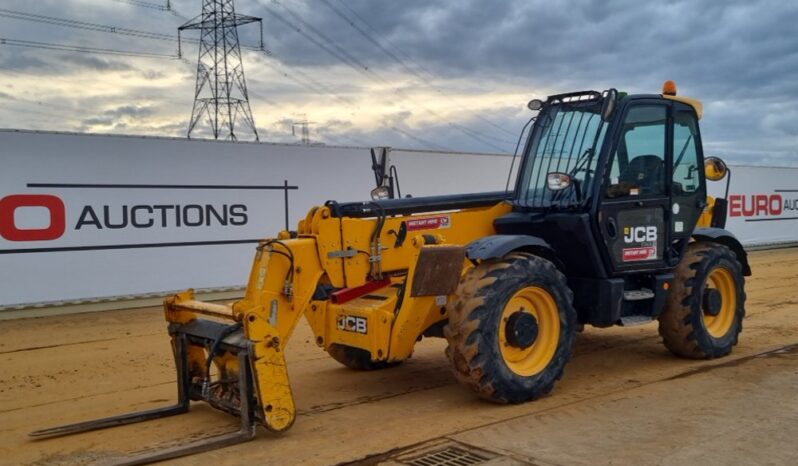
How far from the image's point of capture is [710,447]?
5172 millimetres

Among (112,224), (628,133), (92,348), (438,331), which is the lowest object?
(92,348)

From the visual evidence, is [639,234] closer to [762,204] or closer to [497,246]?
[497,246]

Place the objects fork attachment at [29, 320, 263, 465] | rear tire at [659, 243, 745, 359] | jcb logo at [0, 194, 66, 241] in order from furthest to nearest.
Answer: jcb logo at [0, 194, 66, 241], rear tire at [659, 243, 745, 359], fork attachment at [29, 320, 263, 465]

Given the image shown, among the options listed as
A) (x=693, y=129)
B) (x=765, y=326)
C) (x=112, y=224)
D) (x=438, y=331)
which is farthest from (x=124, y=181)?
(x=765, y=326)

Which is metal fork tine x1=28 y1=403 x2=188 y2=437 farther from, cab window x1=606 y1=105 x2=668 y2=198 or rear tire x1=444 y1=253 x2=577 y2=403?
cab window x1=606 y1=105 x2=668 y2=198

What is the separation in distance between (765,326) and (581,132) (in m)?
4.64

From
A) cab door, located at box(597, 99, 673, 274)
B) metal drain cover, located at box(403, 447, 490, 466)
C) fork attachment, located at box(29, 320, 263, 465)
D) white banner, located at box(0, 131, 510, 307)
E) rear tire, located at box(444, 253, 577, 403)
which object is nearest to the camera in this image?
metal drain cover, located at box(403, 447, 490, 466)

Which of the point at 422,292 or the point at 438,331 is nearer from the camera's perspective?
the point at 422,292

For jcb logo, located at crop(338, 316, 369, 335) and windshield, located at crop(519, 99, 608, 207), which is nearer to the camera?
jcb logo, located at crop(338, 316, 369, 335)

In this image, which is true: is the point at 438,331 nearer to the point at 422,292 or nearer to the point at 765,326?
the point at 422,292

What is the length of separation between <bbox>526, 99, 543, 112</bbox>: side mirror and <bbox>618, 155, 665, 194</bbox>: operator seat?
108 cm

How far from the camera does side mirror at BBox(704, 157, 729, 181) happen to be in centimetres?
842

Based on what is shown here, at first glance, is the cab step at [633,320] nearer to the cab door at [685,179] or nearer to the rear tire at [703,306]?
the rear tire at [703,306]

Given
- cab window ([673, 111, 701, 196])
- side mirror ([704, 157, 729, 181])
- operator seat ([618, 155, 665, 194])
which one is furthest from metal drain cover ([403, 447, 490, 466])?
side mirror ([704, 157, 729, 181])
